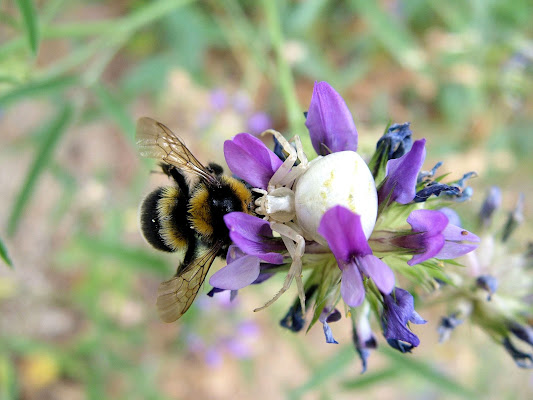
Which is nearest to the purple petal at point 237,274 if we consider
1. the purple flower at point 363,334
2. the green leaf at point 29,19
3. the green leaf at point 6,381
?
the purple flower at point 363,334

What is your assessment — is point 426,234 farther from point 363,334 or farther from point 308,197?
point 363,334

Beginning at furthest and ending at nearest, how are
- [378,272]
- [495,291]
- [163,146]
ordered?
1. [495,291]
2. [163,146]
3. [378,272]

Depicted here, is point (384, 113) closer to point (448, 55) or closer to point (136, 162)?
point (448, 55)

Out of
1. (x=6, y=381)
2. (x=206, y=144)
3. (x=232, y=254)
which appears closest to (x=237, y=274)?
(x=232, y=254)

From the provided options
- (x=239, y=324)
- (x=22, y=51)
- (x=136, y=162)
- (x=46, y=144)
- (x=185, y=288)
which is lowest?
(x=239, y=324)

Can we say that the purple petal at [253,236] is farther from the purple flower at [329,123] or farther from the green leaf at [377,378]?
the green leaf at [377,378]

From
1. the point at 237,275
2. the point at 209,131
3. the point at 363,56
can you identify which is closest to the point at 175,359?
the point at 209,131
